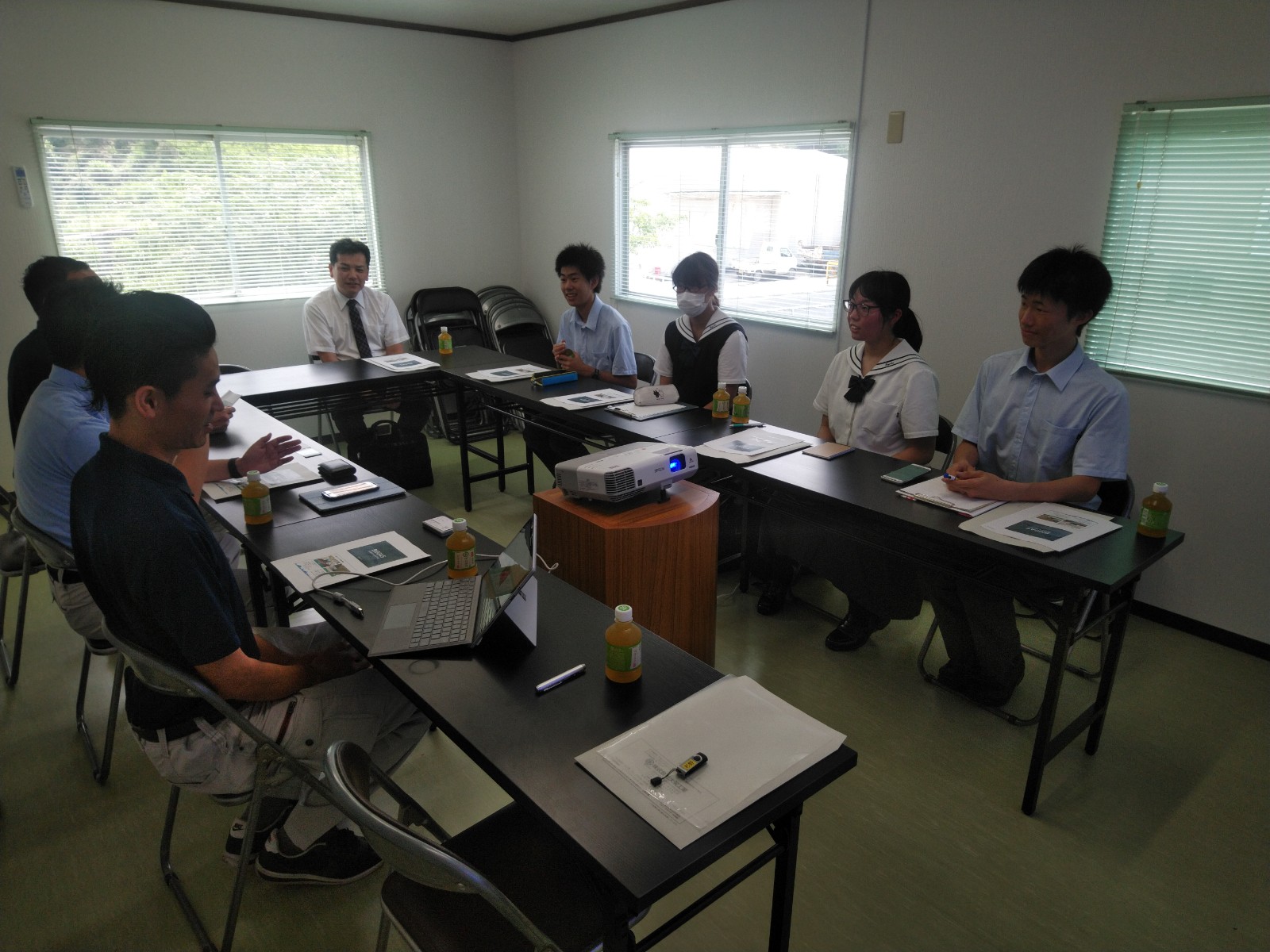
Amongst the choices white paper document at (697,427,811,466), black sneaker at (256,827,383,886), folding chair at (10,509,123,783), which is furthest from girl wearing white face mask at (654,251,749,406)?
folding chair at (10,509,123,783)

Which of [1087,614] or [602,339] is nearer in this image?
[1087,614]

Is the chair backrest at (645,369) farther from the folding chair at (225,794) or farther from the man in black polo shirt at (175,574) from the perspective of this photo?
the folding chair at (225,794)

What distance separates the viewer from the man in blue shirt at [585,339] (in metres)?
3.96

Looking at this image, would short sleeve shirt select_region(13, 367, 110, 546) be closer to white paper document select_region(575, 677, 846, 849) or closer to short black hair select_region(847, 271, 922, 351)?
white paper document select_region(575, 677, 846, 849)

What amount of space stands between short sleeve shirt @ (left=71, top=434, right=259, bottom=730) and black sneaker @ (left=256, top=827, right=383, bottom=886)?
26.6 inches

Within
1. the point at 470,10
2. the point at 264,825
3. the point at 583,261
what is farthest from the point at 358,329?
the point at 264,825

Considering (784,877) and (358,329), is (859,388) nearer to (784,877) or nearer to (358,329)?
(784,877)

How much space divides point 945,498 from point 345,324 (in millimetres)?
3535

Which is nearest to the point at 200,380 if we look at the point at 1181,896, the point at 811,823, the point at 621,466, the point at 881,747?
the point at 621,466

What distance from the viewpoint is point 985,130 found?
11.6 ft

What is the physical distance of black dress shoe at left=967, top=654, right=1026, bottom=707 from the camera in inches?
105

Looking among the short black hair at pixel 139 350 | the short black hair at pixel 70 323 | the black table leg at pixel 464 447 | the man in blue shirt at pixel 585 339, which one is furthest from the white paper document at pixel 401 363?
the short black hair at pixel 139 350

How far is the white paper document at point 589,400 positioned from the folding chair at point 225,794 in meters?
2.05

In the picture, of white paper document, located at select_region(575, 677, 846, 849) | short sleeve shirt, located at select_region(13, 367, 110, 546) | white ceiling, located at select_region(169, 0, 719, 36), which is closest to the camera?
white paper document, located at select_region(575, 677, 846, 849)
